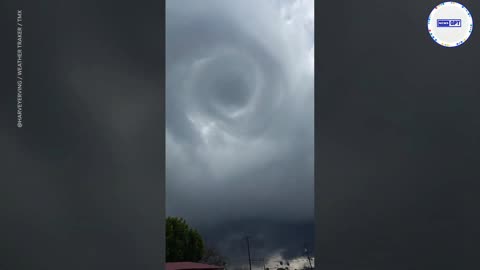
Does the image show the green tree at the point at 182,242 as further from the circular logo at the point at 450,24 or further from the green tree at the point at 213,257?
the circular logo at the point at 450,24

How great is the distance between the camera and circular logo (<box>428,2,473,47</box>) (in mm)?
4602

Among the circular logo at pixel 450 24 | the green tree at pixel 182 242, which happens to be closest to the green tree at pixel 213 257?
the green tree at pixel 182 242

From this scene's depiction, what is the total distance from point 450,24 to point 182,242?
24312 mm

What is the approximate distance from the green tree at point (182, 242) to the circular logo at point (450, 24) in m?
23.8

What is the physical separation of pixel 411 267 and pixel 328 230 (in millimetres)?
678

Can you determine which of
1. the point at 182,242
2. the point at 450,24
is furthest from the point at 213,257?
the point at 450,24

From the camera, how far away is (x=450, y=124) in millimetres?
4531

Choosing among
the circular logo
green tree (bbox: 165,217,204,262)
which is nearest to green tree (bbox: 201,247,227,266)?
green tree (bbox: 165,217,204,262)

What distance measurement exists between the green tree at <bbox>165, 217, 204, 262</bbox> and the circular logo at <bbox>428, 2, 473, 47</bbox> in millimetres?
Result: 23819

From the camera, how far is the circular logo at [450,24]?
15.1 ft

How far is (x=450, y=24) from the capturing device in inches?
183

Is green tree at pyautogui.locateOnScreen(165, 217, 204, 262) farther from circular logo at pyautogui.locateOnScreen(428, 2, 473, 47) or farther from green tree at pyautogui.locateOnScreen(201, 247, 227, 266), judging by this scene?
circular logo at pyautogui.locateOnScreen(428, 2, 473, 47)

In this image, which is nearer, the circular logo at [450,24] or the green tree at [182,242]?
the circular logo at [450,24]

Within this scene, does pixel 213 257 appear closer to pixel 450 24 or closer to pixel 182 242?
pixel 182 242
